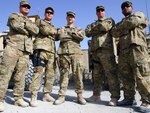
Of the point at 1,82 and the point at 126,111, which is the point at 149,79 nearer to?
the point at 126,111

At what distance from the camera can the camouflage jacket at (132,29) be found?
5941 mm

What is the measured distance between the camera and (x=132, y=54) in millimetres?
6031

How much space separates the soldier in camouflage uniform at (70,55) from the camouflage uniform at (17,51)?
28.8 inches

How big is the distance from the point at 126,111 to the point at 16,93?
2.27 metres

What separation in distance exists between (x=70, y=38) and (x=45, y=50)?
2.06 ft

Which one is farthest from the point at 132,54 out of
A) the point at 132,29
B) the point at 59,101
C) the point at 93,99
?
the point at 59,101

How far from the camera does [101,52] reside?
21.6ft

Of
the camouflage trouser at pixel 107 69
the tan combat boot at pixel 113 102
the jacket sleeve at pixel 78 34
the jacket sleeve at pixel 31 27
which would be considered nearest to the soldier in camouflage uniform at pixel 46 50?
the jacket sleeve at pixel 31 27

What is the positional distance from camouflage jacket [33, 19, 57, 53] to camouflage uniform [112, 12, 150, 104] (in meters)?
1.41

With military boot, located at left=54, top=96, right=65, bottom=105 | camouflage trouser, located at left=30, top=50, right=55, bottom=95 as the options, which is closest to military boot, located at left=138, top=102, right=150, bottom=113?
military boot, located at left=54, top=96, right=65, bottom=105

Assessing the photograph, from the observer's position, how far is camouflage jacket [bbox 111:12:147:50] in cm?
594

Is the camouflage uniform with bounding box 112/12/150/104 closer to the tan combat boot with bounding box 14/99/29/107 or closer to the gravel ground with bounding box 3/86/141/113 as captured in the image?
the gravel ground with bounding box 3/86/141/113

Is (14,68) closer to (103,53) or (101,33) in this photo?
(103,53)

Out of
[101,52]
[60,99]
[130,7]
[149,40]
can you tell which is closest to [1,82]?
[60,99]
